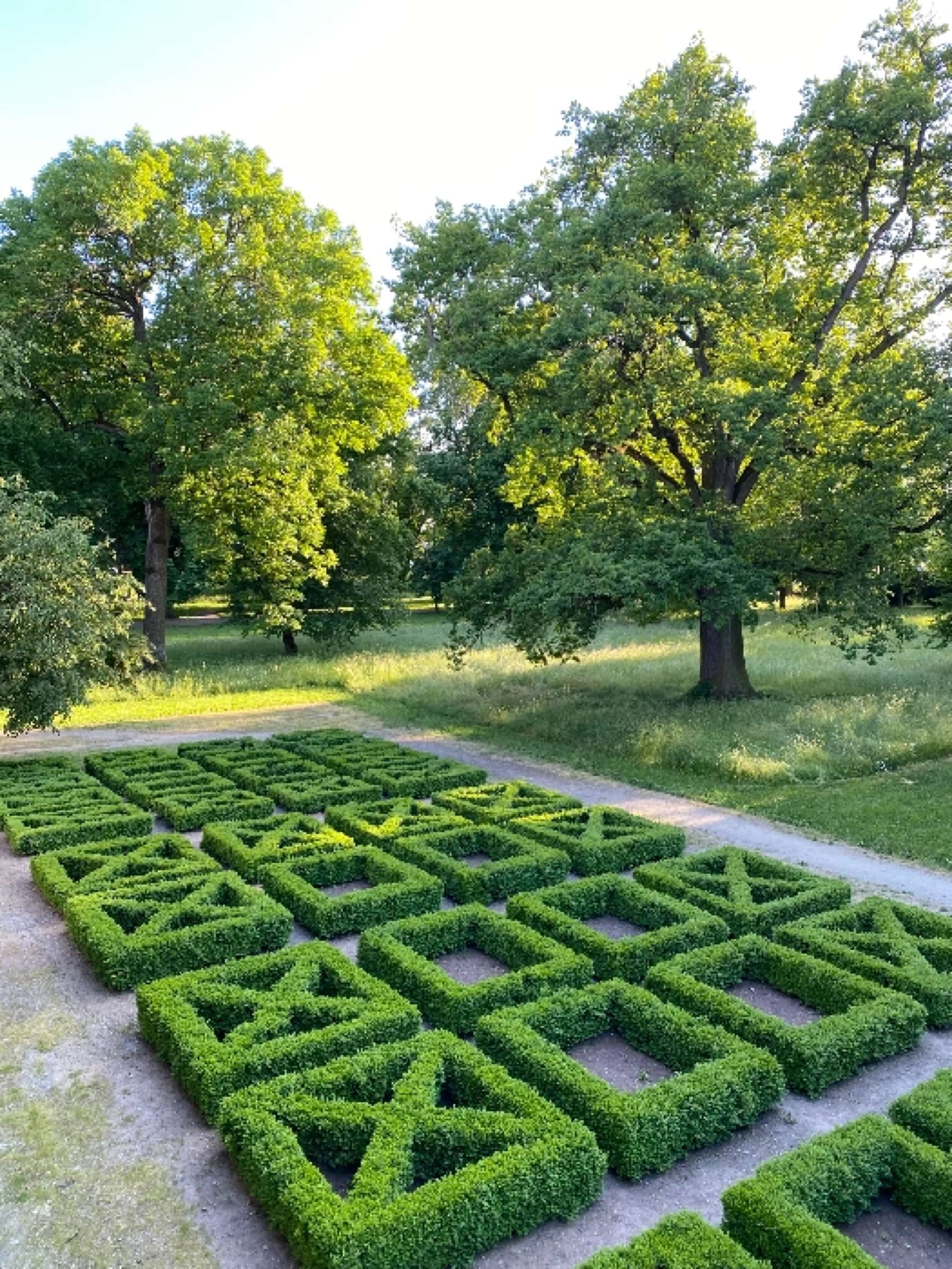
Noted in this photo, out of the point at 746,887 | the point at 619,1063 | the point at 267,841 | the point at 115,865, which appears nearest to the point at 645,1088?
the point at 619,1063

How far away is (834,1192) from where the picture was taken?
509cm

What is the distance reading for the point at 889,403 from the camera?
16891 mm

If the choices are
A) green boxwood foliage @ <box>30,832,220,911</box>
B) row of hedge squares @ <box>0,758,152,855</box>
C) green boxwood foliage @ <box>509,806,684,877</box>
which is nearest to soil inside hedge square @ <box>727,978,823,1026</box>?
green boxwood foliage @ <box>509,806,684,877</box>

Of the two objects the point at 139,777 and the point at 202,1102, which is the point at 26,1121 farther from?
the point at 139,777

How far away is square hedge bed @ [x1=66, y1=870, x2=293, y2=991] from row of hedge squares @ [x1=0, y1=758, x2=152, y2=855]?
2322mm

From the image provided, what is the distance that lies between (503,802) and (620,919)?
3.44 m

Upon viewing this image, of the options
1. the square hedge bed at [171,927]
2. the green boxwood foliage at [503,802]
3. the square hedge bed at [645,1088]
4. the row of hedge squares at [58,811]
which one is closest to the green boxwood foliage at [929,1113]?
the square hedge bed at [645,1088]

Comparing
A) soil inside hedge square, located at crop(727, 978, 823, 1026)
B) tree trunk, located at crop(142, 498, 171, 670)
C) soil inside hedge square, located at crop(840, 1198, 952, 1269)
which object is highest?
tree trunk, located at crop(142, 498, 171, 670)

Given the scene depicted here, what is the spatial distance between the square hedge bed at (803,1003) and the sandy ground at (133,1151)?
0.18 metres

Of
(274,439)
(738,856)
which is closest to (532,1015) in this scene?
(738,856)

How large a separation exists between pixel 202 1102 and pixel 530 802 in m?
7.34

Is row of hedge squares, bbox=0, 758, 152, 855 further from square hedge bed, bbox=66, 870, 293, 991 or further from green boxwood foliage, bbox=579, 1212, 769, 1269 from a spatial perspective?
green boxwood foliage, bbox=579, 1212, 769, 1269

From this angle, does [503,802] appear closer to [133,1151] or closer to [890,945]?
[890,945]

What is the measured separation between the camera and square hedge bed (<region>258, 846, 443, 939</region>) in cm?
886
